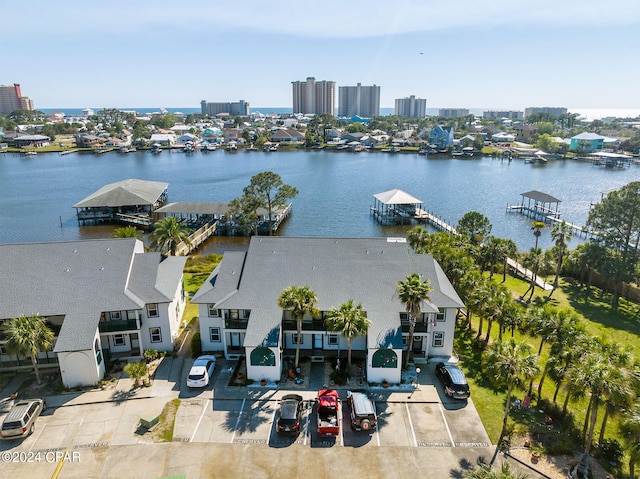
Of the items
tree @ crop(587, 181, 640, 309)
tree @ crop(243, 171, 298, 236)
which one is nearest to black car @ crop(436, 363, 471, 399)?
tree @ crop(587, 181, 640, 309)

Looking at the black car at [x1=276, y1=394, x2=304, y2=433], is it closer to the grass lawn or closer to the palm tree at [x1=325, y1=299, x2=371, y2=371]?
the palm tree at [x1=325, y1=299, x2=371, y2=371]

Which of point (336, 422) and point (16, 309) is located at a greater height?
point (16, 309)

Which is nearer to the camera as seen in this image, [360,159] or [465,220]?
[465,220]

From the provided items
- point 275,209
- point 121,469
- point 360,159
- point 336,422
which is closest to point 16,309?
point 121,469

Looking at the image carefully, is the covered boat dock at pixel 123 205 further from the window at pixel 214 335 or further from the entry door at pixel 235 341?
the entry door at pixel 235 341

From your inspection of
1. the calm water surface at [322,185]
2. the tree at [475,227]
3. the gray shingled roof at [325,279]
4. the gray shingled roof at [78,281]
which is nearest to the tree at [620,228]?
the tree at [475,227]

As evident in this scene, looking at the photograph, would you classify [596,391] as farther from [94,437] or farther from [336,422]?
[94,437]
